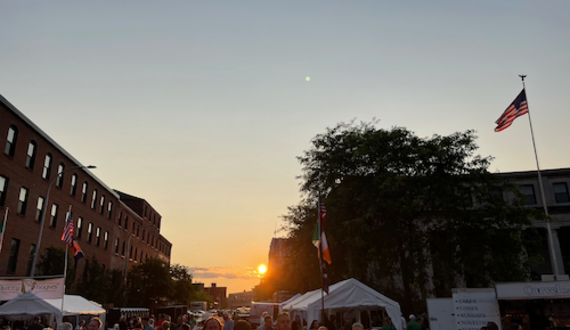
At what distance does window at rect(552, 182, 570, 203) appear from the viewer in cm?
4450

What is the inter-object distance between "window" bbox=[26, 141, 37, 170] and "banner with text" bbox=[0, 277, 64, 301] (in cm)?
1674

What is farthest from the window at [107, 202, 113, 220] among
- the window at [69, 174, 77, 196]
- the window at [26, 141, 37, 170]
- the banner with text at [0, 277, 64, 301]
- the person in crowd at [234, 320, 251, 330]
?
the person in crowd at [234, 320, 251, 330]

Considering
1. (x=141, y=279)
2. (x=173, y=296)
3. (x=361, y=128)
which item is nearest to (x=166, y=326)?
(x=361, y=128)

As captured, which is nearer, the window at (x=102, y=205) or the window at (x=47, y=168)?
the window at (x=47, y=168)

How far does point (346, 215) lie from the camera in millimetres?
31109

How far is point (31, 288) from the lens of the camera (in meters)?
16.8

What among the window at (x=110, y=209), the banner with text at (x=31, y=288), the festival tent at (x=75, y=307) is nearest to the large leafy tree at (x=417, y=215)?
the festival tent at (x=75, y=307)

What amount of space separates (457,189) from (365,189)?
19.4 ft

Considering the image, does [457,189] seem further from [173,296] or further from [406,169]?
[173,296]

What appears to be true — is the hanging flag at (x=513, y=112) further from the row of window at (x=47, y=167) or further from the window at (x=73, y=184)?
the window at (x=73, y=184)

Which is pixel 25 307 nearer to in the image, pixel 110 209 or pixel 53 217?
pixel 53 217

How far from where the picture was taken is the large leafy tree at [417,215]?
27.7 m

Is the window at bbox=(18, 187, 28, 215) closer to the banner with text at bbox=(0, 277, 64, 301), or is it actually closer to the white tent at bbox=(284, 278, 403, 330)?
the banner with text at bbox=(0, 277, 64, 301)

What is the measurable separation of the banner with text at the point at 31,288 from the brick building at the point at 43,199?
9.30m
